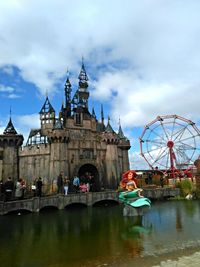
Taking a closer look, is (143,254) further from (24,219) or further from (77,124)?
(77,124)

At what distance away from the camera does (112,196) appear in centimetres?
3178

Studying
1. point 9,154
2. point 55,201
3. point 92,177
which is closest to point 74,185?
point 55,201

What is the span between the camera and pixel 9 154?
37.1m

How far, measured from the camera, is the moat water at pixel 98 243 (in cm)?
988

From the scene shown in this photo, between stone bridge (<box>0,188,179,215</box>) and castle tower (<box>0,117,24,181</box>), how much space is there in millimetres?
11264

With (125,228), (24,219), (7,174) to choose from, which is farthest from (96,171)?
(125,228)

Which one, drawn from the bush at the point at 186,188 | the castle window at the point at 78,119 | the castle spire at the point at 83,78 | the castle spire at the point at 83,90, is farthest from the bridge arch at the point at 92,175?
the castle spire at the point at 83,78

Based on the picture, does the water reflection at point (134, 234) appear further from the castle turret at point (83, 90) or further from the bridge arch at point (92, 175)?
the castle turret at point (83, 90)

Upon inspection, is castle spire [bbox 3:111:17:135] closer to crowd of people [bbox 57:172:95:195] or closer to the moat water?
crowd of people [bbox 57:172:95:195]

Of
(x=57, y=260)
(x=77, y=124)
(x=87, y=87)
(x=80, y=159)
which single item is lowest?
(x=57, y=260)

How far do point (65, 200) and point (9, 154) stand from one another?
12.5 meters

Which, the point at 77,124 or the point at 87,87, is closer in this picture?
the point at 77,124

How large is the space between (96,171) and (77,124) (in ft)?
27.1

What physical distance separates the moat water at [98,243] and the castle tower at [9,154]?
59.4ft
